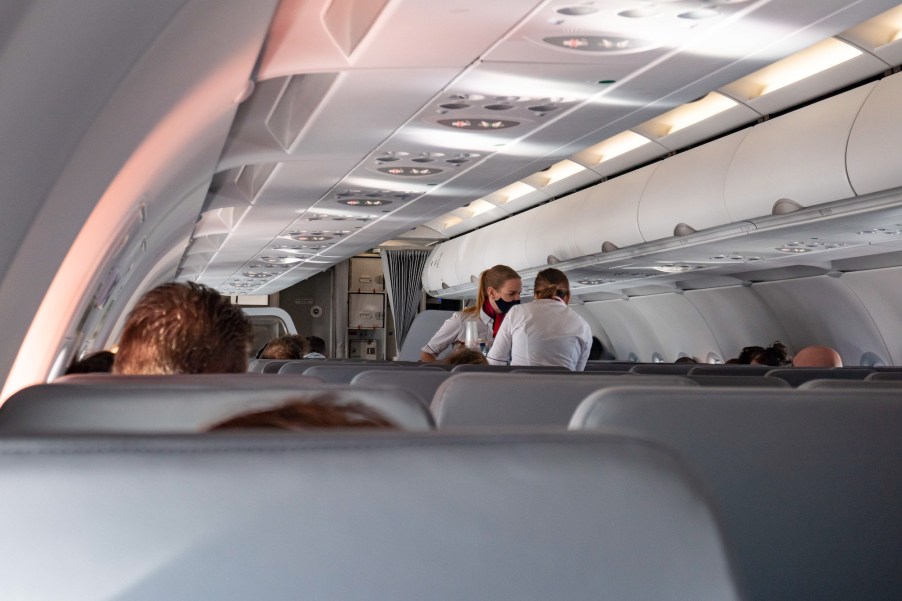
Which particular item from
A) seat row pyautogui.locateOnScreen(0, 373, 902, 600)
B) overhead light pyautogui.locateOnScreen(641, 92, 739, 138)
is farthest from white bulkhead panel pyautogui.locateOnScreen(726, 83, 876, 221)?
seat row pyautogui.locateOnScreen(0, 373, 902, 600)

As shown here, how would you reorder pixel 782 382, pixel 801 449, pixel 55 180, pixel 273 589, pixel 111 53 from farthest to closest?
pixel 55 180
pixel 111 53
pixel 782 382
pixel 801 449
pixel 273 589

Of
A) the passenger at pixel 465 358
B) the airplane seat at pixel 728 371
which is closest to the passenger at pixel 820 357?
the passenger at pixel 465 358

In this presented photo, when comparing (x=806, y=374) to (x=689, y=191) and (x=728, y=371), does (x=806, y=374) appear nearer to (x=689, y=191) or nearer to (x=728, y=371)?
(x=728, y=371)

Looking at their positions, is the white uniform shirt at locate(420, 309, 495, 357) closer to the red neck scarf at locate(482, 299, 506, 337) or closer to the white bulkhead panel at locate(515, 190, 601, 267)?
the red neck scarf at locate(482, 299, 506, 337)

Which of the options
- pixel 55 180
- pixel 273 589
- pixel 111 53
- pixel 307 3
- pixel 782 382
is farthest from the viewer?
pixel 307 3

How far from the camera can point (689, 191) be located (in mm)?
10977

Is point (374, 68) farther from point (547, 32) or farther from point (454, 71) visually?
point (547, 32)

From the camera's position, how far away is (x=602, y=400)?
190 centimetres

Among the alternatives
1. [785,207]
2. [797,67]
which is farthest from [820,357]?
[797,67]

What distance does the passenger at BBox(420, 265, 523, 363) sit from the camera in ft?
25.2

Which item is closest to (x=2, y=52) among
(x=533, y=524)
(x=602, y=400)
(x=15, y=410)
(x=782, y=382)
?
(x=15, y=410)

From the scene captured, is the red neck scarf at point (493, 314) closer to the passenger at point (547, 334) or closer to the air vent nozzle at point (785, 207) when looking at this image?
the passenger at point (547, 334)

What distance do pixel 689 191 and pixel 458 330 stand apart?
4002 millimetres

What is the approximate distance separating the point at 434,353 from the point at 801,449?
6289 millimetres
